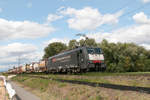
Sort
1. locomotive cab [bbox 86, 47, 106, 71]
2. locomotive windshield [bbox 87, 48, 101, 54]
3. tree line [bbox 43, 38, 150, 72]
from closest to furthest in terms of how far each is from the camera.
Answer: locomotive cab [bbox 86, 47, 106, 71] → locomotive windshield [bbox 87, 48, 101, 54] → tree line [bbox 43, 38, 150, 72]

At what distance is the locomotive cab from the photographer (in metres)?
24.0

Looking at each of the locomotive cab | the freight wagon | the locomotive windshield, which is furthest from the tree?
the locomotive cab

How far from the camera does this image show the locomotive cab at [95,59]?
24.0 meters

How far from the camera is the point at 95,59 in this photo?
24.5 meters

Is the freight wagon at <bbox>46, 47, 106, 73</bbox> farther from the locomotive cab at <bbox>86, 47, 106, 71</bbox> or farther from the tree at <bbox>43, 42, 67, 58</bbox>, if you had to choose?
the tree at <bbox>43, 42, 67, 58</bbox>

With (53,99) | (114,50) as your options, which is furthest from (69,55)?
(114,50)

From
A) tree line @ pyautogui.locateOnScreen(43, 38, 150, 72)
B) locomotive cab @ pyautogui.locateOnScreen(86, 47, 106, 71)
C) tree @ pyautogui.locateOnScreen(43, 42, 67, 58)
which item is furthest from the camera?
tree @ pyautogui.locateOnScreen(43, 42, 67, 58)

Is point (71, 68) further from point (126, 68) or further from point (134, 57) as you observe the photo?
point (134, 57)

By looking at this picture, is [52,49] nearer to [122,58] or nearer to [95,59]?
[122,58]

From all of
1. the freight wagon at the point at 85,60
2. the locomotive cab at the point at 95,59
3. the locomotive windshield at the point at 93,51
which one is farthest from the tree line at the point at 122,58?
the locomotive cab at the point at 95,59

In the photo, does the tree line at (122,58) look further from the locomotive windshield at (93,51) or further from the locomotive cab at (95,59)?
the locomotive cab at (95,59)

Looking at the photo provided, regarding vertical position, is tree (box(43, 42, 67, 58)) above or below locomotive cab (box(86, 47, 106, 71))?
above

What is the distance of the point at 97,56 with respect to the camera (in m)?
A: 25.0

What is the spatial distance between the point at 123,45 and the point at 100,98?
49.4 meters
